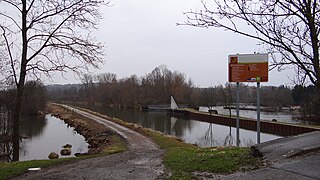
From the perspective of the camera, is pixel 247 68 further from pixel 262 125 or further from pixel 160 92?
pixel 160 92

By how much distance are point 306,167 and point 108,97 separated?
11553 centimetres

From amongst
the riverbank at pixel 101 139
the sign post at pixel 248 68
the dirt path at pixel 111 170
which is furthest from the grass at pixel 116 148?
the sign post at pixel 248 68

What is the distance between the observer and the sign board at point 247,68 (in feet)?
38.0

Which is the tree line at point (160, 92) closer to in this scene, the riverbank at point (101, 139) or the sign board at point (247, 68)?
the riverbank at point (101, 139)

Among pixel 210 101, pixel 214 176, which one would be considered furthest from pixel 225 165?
pixel 210 101

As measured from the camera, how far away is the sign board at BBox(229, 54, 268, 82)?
1159cm

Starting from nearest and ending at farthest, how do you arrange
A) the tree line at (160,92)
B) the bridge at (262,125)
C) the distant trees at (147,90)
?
1. the bridge at (262,125)
2. the tree line at (160,92)
3. the distant trees at (147,90)

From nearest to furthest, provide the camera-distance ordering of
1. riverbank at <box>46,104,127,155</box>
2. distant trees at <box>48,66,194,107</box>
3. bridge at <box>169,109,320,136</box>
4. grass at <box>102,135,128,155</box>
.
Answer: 1. grass at <box>102,135,128,155</box>
2. riverbank at <box>46,104,127,155</box>
3. bridge at <box>169,109,320,136</box>
4. distant trees at <box>48,66,194,107</box>

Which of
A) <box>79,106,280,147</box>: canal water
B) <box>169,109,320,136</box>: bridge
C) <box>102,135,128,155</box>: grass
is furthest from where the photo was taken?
<box>169,109,320,136</box>: bridge

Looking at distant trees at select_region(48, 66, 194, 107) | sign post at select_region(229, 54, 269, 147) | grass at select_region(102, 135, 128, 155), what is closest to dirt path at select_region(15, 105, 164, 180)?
grass at select_region(102, 135, 128, 155)

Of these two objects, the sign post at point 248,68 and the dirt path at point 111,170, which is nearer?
the dirt path at point 111,170

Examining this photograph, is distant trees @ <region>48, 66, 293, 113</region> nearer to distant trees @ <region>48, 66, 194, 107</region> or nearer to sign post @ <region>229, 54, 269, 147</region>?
distant trees @ <region>48, 66, 194, 107</region>

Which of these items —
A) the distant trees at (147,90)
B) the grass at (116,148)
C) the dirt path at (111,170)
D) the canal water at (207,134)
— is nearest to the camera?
the dirt path at (111,170)

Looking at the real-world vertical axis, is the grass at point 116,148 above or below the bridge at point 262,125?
above
